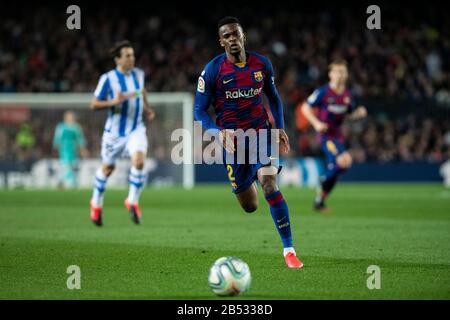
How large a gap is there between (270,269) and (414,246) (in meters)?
2.52

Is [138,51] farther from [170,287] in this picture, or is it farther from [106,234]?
[170,287]

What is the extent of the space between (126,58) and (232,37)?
455cm

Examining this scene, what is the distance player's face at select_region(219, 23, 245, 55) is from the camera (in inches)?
305

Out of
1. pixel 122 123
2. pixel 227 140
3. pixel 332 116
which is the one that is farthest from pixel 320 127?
pixel 227 140

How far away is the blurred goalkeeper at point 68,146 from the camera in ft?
75.6

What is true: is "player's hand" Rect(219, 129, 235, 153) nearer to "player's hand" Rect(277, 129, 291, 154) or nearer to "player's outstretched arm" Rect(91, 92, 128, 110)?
"player's hand" Rect(277, 129, 291, 154)

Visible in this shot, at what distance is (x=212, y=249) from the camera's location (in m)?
9.08

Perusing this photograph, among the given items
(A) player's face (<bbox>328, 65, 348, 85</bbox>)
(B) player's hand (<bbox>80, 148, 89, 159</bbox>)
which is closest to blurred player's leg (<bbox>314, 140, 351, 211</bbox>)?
(A) player's face (<bbox>328, 65, 348, 85</bbox>)

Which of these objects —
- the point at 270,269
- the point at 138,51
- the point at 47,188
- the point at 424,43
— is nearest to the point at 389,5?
the point at 424,43

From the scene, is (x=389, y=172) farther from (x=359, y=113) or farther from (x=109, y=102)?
(x=109, y=102)

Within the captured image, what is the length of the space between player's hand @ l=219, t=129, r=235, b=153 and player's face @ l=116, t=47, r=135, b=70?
183 inches

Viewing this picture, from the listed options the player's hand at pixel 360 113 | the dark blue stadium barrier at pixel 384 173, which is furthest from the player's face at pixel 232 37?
the dark blue stadium barrier at pixel 384 173

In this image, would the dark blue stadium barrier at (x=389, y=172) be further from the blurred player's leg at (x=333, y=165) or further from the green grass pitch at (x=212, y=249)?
the blurred player's leg at (x=333, y=165)

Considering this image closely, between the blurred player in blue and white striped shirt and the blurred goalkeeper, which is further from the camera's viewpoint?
the blurred goalkeeper
